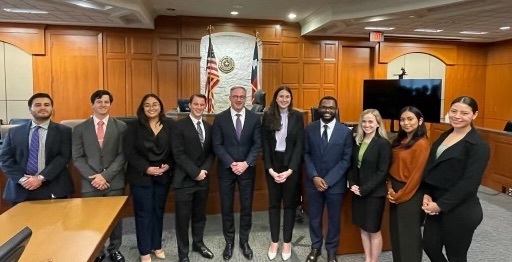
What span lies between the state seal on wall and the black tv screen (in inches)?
129

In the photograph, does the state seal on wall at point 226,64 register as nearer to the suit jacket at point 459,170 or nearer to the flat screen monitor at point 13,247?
the suit jacket at point 459,170

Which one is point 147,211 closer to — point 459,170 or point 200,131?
point 200,131

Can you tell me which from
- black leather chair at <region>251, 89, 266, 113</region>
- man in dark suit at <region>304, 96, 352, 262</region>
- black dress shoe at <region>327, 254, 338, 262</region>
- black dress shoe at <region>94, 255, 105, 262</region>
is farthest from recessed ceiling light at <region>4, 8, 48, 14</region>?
black dress shoe at <region>327, 254, 338, 262</region>

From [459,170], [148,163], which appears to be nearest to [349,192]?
[459,170]

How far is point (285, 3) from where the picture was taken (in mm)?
6965

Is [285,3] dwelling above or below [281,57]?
above

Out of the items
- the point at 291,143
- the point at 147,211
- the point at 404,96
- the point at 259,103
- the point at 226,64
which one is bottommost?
the point at 147,211

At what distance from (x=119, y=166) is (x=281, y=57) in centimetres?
657

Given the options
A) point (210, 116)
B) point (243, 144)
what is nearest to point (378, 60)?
point (210, 116)

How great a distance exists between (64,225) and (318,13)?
270 inches

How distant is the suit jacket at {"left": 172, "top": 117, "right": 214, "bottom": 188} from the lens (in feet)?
10.1

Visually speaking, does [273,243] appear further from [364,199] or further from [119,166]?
[119,166]

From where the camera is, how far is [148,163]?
3.05 m

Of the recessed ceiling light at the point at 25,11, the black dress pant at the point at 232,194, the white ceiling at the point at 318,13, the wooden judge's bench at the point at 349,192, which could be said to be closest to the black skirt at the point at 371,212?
the wooden judge's bench at the point at 349,192
